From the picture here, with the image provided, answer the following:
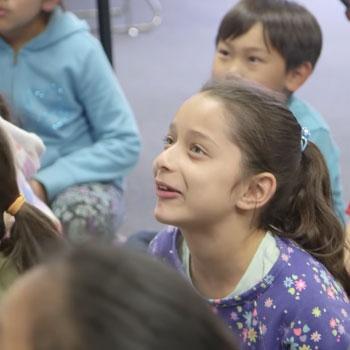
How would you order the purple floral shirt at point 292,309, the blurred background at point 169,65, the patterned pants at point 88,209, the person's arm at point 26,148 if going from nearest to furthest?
1. the purple floral shirt at point 292,309
2. the person's arm at point 26,148
3. the patterned pants at point 88,209
4. the blurred background at point 169,65

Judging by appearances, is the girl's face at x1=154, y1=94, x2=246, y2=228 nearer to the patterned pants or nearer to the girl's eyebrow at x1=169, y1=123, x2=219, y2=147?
the girl's eyebrow at x1=169, y1=123, x2=219, y2=147

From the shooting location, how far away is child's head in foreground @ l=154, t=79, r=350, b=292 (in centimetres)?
121

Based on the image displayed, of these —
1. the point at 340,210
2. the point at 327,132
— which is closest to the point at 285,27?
the point at 327,132

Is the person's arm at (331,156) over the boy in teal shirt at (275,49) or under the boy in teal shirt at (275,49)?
under

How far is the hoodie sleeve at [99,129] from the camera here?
1.79 meters

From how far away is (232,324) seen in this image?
1.24 m

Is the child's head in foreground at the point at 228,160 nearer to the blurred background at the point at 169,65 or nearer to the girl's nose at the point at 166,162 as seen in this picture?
the girl's nose at the point at 166,162

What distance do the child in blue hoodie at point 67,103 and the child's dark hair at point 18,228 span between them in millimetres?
453

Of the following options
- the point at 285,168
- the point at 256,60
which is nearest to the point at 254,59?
the point at 256,60

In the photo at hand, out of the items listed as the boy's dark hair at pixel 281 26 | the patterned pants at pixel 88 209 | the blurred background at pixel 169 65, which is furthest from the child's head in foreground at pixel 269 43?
the blurred background at pixel 169 65

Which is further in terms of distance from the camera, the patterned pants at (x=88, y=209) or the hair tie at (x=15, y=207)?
the patterned pants at (x=88, y=209)

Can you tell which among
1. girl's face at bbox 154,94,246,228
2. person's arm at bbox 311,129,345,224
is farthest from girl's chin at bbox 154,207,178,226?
person's arm at bbox 311,129,345,224

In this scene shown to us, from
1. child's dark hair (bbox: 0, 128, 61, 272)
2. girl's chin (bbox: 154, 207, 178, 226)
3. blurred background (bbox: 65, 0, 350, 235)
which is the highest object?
girl's chin (bbox: 154, 207, 178, 226)

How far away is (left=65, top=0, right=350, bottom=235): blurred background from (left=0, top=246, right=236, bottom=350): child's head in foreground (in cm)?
184
